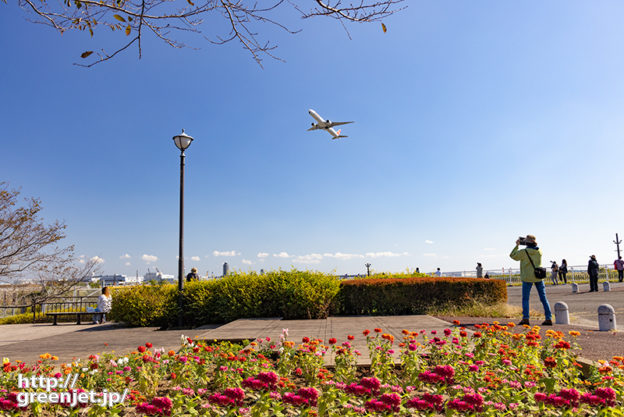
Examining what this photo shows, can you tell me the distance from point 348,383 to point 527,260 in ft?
21.3

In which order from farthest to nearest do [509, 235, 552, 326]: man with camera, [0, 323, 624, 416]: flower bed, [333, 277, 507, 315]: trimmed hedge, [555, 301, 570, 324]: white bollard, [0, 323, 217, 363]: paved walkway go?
[333, 277, 507, 315]: trimmed hedge
[555, 301, 570, 324]: white bollard
[509, 235, 552, 326]: man with camera
[0, 323, 217, 363]: paved walkway
[0, 323, 624, 416]: flower bed

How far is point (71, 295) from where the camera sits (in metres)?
19.4

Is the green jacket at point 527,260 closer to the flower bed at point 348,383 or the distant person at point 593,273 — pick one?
the flower bed at point 348,383

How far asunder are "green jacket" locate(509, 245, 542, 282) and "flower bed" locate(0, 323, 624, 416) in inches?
152

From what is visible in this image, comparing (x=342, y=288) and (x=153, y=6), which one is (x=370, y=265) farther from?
(x=153, y=6)

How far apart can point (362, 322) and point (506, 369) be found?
5.32 metres

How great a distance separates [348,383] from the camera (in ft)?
12.6

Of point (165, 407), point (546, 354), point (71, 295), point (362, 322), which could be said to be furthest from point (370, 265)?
point (165, 407)

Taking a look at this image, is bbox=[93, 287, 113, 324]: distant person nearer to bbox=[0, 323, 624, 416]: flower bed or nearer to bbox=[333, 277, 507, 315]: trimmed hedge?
bbox=[333, 277, 507, 315]: trimmed hedge

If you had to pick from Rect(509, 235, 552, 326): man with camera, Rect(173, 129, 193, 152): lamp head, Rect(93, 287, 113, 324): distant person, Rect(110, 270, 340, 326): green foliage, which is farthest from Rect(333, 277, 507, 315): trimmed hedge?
Rect(93, 287, 113, 324): distant person

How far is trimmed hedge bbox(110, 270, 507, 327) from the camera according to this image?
33.9 feet

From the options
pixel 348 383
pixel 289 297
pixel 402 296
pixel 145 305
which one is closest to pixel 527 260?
pixel 402 296

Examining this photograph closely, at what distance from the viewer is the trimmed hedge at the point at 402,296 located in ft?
36.3

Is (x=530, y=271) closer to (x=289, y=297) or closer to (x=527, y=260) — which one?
(x=527, y=260)
